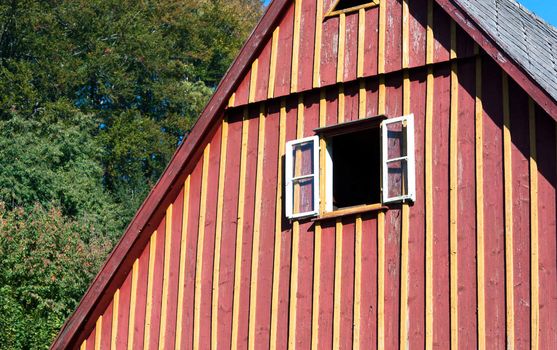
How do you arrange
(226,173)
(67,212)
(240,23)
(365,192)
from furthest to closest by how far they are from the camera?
(240,23), (67,212), (365,192), (226,173)

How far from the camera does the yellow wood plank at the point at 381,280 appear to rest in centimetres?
1561

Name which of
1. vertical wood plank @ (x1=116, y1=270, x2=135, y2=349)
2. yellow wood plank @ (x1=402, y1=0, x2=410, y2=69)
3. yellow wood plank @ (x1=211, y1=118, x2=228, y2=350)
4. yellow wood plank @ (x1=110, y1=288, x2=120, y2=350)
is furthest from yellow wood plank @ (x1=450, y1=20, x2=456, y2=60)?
yellow wood plank @ (x1=110, y1=288, x2=120, y2=350)

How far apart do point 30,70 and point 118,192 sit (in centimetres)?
789

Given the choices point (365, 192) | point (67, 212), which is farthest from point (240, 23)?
point (365, 192)

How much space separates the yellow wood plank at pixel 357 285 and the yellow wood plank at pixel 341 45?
1.79 metres

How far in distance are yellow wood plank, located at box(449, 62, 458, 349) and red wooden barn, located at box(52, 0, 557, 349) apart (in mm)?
16

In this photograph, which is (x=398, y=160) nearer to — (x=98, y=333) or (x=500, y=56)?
(x=500, y=56)

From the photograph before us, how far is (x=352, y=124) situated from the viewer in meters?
16.7

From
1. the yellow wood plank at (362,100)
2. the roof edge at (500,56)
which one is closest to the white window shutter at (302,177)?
the yellow wood plank at (362,100)

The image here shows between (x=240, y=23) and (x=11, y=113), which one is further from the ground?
(x=240, y=23)

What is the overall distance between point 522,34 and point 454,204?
8.88ft

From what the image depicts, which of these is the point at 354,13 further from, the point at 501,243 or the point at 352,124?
the point at 501,243

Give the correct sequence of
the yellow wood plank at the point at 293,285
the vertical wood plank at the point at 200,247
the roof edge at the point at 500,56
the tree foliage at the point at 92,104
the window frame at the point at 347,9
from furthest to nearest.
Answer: the tree foliage at the point at 92,104
the vertical wood plank at the point at 200,247
the window frame at the point at 347,9
the yellow wood plank at the point at 293,285
the roof edge at the point at 500,56

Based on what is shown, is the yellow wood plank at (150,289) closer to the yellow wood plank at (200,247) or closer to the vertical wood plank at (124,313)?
the vertical wood plank at (124,313)
